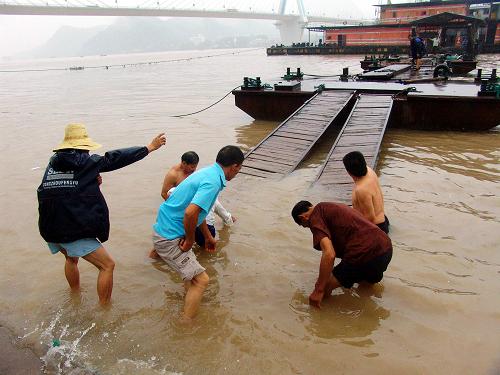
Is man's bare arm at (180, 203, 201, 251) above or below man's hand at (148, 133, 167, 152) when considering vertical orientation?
below

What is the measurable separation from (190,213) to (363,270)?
157 centimetres

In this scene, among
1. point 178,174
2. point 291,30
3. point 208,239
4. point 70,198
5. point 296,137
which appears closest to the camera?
point 70,198

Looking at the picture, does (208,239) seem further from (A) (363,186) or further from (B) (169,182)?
(A) (363,186)

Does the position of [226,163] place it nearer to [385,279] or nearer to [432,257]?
[385,279]

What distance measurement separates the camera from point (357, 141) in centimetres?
791

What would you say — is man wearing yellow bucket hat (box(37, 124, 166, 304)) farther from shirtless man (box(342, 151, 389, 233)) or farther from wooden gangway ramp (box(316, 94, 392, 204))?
wooden gangway ramp (box(316, 94, 392, 204))

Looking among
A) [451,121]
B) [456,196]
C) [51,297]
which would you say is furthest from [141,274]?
[451,121]

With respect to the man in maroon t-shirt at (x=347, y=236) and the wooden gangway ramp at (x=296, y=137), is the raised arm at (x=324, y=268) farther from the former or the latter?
the wooden gangway ramp at (x=296, y=137)

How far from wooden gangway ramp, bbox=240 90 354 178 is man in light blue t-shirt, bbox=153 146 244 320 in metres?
4.10

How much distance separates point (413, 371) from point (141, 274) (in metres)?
2.85

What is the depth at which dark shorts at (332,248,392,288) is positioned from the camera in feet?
11.3

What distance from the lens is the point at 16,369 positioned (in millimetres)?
3049

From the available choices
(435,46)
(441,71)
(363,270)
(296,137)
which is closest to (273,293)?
(363,270)

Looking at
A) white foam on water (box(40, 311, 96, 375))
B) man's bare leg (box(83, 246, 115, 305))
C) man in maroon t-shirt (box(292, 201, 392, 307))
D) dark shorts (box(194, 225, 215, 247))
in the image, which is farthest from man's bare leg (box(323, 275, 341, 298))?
white foam on water (box(40, 311, 96, 375))
